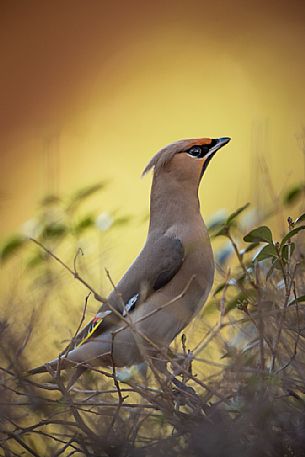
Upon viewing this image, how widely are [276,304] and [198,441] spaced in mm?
456

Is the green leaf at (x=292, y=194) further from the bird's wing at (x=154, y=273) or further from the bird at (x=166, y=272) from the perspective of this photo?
the bird's wing at (x=154, y=273)

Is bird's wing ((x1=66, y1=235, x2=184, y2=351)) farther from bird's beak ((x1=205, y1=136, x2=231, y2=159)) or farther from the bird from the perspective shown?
bird's beak ((x1=205, y1=136, x2=231, y2=159))

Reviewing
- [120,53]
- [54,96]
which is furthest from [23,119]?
[120,53]

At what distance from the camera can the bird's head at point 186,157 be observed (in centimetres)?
279

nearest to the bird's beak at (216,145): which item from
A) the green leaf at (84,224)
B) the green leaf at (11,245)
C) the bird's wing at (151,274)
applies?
the bird's wing at (151,274)

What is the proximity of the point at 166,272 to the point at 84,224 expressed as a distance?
0.29 meters

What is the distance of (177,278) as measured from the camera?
2.69 m

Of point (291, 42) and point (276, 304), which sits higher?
point (291, 42)

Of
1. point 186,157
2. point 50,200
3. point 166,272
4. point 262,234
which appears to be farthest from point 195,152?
point 262,234

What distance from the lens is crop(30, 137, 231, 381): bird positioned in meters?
2.48

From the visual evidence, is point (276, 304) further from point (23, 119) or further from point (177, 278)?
point (23, 119)

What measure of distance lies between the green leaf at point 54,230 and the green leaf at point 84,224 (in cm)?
3

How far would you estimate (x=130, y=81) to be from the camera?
482cm

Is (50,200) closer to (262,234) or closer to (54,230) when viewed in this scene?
(54,230)
